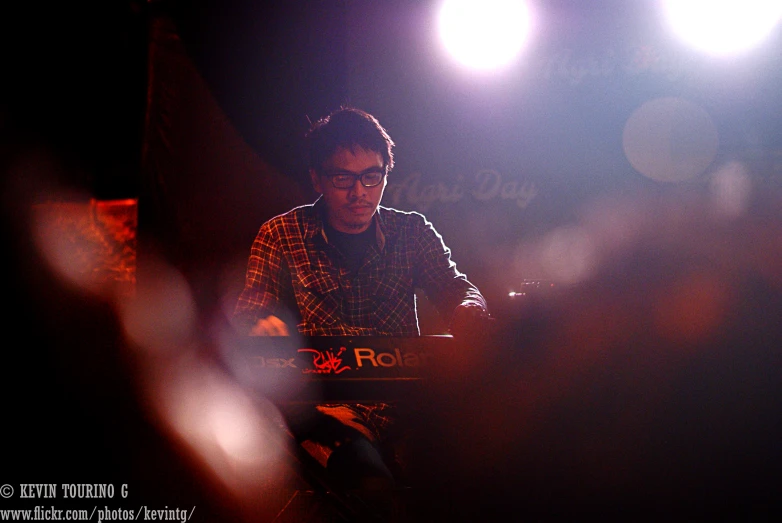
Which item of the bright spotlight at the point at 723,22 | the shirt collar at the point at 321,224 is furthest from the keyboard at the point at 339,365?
the bright spotlight at the point at 723,22

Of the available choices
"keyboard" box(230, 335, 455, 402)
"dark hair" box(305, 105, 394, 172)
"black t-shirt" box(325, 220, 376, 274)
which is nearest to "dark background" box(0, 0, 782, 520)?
"dark hair" box(305, 105, 394, 172)

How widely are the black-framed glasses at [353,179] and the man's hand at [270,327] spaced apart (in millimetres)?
460

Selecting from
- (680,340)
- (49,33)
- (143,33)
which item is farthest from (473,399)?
(49,33)

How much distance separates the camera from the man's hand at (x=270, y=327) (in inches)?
58.1

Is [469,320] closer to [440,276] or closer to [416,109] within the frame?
[440,276]

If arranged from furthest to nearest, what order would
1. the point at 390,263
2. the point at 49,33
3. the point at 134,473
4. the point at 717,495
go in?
the point at 49,33 → the point at 390,263 → the point at 134,473 → the point at 717,495

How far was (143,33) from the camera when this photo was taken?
163 cm

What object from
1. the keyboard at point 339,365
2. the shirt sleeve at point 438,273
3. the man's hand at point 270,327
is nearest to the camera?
the keyboard at point 339,365

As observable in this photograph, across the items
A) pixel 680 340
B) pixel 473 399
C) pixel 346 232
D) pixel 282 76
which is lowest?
pixel 473 399

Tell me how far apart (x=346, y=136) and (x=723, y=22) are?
1255 millimetres

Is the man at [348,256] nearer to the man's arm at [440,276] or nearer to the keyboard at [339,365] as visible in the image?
the man's arm at [440,276]

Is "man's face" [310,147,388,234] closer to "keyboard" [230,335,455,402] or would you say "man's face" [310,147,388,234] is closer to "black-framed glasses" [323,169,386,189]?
"black-framed glasses" [323,169,386,189]

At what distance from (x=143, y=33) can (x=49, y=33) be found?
55cm

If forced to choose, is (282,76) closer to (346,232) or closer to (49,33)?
(346,232)
